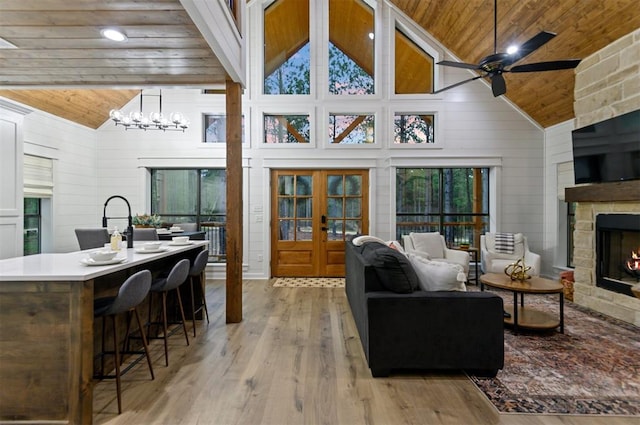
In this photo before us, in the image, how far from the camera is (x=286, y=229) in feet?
20.6

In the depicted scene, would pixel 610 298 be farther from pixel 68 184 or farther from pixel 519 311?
pixel 68 184

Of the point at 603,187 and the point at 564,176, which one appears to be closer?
the point at 603,187

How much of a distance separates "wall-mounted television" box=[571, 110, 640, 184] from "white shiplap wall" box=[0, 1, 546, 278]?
167 cm

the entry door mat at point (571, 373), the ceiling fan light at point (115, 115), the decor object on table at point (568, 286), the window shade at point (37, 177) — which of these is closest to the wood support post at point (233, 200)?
the ceiling fan light at point (115, 115)

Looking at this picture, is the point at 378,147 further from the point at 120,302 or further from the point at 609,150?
the point at 120,302

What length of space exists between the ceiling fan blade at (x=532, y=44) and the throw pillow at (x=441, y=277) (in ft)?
6.73

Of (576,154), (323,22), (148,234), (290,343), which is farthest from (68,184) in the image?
(576,154)

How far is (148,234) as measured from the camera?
4641mm

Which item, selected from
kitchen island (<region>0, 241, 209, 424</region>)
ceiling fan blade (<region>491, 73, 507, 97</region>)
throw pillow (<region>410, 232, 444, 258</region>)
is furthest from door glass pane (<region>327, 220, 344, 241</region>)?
kitchen island (<region>0, 241, 209, 424</region>)

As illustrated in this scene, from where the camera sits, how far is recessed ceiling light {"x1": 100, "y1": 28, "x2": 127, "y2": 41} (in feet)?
8.81

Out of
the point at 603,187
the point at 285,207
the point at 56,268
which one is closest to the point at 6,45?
the point at 56,268

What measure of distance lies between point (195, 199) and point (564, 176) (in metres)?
6.68

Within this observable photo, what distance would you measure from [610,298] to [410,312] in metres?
3.23

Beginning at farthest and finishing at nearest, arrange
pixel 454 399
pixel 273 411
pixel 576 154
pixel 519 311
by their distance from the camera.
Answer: pixel 576 154
pixel 519 311
pixel 454 399
pixel 273 411
